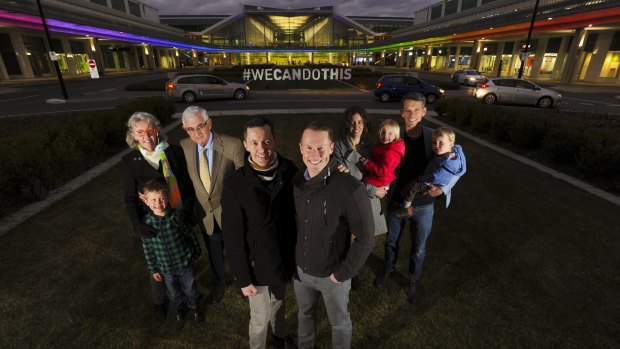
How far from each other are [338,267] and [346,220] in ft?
1.25

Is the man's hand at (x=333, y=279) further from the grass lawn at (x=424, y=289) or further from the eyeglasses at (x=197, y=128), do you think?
the eyeglasses at (x=197, y=128)

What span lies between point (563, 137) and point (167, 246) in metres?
9.02

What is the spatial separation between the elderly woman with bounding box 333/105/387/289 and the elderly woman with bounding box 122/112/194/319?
5.36ft

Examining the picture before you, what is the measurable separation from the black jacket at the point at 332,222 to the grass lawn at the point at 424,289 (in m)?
1.27

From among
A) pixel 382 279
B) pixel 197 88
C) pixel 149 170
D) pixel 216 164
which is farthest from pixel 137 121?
pixel 197 88

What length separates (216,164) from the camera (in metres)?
2.84

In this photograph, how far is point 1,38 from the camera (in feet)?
94.3

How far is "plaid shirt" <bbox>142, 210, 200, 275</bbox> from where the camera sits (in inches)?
106

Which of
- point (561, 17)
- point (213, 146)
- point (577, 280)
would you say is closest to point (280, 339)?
point (213, 146)

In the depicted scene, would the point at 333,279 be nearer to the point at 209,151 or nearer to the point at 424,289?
the point at 209,151

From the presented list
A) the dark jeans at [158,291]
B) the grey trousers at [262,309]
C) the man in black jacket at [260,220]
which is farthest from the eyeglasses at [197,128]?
the dark jeans at [158,291]

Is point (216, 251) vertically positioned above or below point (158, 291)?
above

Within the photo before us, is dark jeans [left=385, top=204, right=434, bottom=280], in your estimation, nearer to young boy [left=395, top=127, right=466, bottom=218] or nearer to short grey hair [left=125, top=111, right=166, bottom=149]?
young boy [left=395, top=127, right=466, bottom=218]

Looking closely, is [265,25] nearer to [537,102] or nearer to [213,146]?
[537,102]
